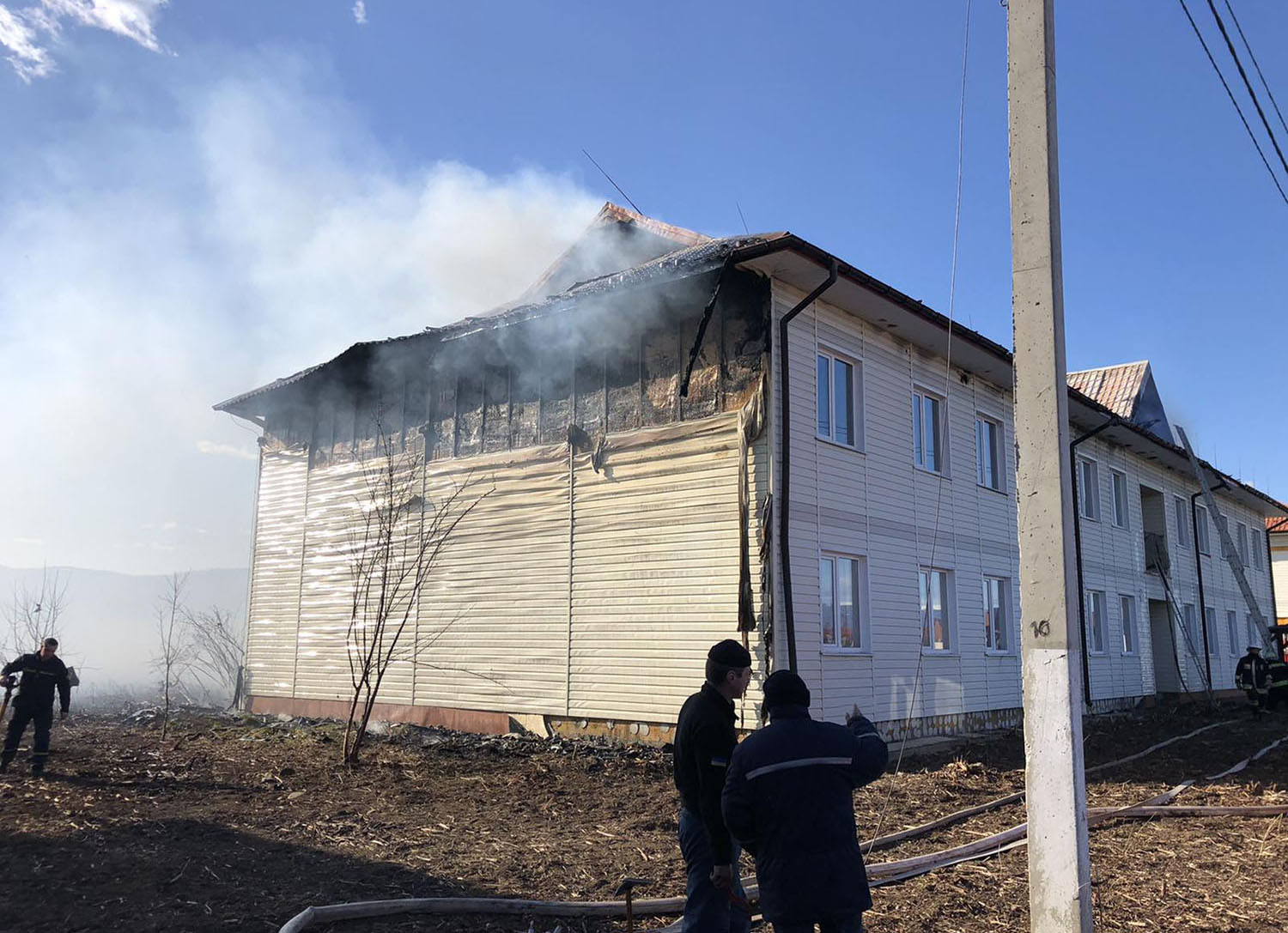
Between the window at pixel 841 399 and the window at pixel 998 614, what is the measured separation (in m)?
4.70

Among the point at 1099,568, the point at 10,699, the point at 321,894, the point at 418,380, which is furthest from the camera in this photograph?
the point at 1099,568

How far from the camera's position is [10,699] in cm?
1211

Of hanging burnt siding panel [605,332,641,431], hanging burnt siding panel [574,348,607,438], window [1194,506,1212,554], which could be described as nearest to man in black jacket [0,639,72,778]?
hanging burnt siding panel [574,348,607,438]

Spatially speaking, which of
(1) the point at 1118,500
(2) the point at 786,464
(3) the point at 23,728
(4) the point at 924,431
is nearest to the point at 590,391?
(2) the point at 786,464

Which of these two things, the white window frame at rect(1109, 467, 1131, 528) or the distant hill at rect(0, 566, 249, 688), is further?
the distant hill at rect(0, 566, 249, 688)

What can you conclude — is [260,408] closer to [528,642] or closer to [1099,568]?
[528,642]

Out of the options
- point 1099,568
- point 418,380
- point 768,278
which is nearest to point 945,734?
point 768,278

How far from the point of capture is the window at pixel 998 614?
54.3ft

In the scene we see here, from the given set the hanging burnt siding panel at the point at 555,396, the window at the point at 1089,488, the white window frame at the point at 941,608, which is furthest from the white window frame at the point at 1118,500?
the hanging burnt siding panel at the point at 555,396

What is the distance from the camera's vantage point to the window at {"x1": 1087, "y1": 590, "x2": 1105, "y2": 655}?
21.0 meters

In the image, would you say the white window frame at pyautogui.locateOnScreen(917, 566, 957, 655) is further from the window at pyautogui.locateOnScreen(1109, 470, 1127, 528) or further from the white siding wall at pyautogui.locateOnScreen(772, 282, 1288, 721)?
the window at pyautogui.locateOnScreen(1109, 470, 1127, 528)

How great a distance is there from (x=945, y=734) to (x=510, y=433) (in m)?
8.36

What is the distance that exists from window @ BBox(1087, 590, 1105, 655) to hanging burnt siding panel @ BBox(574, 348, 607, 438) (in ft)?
42.8

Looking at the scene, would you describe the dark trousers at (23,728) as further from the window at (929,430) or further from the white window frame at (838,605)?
the window at (929,430)
